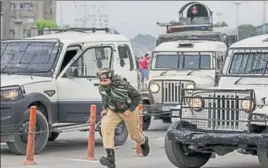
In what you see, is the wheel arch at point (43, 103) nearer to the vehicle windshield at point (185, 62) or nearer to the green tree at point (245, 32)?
the vehicle windshield at point (185, 62)

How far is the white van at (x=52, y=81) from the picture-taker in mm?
12258

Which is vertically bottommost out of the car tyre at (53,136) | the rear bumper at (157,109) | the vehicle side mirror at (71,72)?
the car tyre at (53,136)

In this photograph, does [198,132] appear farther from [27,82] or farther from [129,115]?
[27,82]

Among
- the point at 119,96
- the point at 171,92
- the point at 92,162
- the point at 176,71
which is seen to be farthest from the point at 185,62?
the point at 119,96

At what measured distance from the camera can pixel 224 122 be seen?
9844 millimetres

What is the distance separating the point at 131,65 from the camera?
49.5 ft

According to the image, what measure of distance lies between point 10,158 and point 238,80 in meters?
4.17

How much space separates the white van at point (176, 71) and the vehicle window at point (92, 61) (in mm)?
3000

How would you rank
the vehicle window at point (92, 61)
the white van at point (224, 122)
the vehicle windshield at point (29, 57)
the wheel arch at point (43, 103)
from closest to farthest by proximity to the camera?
the white van at point (224, 122), the wheel arch at point (43, 103), the vehicle windshield at point (29, 57), the vehicle window at point (92, 61)

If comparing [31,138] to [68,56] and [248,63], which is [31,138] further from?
[248,63]

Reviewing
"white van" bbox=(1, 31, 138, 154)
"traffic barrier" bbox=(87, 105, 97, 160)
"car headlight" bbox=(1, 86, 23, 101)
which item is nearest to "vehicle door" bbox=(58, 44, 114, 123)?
"white van" bbox=(1, 31, 138, 154)

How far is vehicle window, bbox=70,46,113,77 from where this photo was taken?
13.6 m

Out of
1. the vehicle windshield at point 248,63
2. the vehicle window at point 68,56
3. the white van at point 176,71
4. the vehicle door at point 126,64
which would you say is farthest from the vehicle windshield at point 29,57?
the white van at point 176,71

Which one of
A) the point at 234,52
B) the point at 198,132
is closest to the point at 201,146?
the point at 198,132
